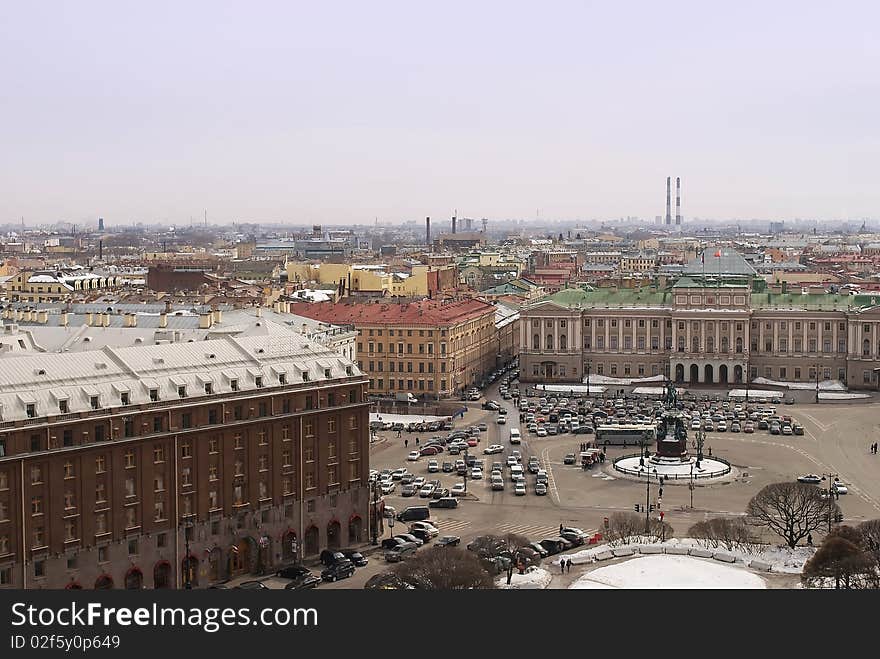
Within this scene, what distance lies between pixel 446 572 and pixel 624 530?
11875mm

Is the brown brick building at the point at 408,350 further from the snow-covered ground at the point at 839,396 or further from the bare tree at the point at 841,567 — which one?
the bare tree at the point at 841,567

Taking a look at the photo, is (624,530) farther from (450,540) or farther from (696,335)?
(696,335)

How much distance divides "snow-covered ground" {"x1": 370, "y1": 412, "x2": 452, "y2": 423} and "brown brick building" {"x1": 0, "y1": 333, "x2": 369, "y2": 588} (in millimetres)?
26948

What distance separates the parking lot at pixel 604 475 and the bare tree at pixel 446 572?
7450 mm

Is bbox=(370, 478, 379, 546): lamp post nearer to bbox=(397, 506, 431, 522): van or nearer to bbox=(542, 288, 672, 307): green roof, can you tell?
bbox=(397, 506, 431, 522): van

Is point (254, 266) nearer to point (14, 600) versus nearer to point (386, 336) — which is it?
point (386, 336)

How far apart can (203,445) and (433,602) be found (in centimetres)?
2337

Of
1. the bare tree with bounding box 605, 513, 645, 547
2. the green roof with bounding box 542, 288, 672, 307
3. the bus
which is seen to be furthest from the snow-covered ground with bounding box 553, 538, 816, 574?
the green roof with bounding box 542, 288, 672, 307

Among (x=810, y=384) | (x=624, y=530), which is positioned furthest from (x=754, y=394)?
(x=624, y=530)

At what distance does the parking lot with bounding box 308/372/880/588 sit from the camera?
195ft

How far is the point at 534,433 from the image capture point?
82.5 metres

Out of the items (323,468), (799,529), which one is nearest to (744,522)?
(799,529)

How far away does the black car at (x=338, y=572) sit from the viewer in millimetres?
49750

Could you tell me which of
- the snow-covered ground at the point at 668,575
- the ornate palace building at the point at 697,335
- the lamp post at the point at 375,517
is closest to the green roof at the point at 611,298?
the ornate palace building at the point at 697,335
